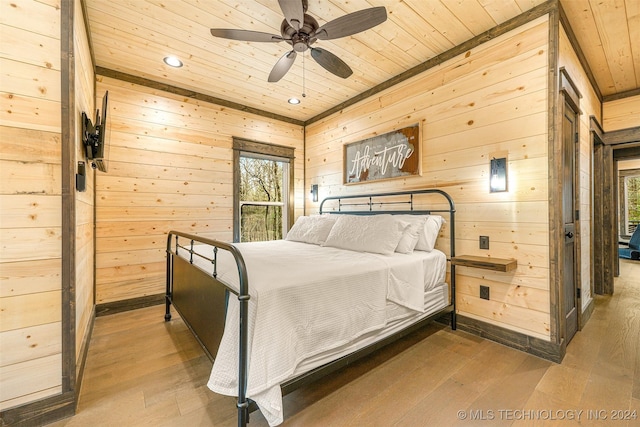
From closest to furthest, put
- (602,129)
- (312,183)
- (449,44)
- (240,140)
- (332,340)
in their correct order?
(332,340)
(449,44)
(602,129)
(240,140)
(312,183)

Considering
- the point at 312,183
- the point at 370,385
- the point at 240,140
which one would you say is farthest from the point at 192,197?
the point at 370,385

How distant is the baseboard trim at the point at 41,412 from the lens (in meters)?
1.41

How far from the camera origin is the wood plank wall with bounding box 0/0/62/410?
141cm

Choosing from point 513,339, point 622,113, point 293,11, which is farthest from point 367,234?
point 622,113

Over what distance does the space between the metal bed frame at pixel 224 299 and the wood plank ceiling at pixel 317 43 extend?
146 centimetres

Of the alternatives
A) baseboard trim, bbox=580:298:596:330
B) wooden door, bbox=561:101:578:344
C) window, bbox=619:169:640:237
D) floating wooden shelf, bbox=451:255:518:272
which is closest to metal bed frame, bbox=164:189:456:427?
floating wooden shelf, bbox=451:255:518:272

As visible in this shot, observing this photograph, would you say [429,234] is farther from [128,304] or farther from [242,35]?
[128,304]

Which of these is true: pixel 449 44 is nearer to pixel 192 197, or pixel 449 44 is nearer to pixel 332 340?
pixel 332 340

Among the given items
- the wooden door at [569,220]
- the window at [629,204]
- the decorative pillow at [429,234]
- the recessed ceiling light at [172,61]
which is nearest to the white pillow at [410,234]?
the decorative pillow at [429,234]

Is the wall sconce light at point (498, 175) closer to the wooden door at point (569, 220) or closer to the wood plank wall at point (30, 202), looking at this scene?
the wooden door at point (569, 220)

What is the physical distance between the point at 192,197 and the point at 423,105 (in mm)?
3024

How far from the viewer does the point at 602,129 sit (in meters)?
3.57

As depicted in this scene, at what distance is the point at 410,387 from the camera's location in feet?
5.87

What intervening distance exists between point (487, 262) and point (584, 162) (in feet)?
6.06
